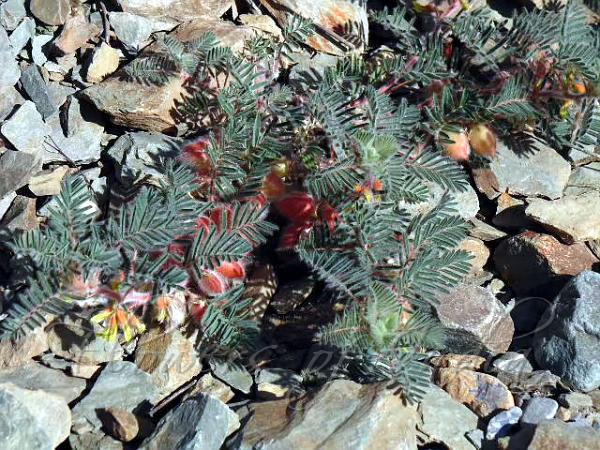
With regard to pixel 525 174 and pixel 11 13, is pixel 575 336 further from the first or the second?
pixel 11 13

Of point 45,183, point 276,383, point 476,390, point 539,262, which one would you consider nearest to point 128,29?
point 45,183

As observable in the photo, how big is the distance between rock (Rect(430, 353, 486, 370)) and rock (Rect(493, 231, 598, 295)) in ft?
1.37

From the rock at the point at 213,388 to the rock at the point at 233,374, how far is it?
19mm

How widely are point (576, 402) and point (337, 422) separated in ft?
2.82

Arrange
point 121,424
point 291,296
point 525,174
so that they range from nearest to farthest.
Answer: point 121,424, point 291,296, point 525,174

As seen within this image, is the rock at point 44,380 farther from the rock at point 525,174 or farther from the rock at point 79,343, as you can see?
the rock at point 525,174

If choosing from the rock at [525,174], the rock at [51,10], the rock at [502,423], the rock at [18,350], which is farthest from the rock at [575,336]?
the rock at [51,10]

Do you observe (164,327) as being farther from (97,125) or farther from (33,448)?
(97,125)

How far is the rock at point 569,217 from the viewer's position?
3.54 metres

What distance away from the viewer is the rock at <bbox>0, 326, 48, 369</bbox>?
3.14 m

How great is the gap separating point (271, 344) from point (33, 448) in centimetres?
90

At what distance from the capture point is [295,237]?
132 inches

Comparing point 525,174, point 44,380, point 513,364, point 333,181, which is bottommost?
point 44,380

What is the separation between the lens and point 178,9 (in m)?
4.02
